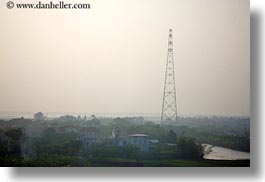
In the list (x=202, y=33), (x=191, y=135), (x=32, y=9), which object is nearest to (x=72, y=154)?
(x=191, y=135)

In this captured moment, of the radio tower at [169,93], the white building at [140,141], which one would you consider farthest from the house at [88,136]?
the radio tower at [169,93]

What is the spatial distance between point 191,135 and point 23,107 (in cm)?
65

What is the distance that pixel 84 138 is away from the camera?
136cm

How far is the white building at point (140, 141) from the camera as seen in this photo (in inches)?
53.8

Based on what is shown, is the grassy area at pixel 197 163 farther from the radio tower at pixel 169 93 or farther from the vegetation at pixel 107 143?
the radio tower at pixel 169 93

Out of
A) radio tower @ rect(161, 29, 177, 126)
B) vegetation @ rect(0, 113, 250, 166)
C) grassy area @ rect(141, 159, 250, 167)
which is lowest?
grassy area @ rect(141, 159, 250, 167)

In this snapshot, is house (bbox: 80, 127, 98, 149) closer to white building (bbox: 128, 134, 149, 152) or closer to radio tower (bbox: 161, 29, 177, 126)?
white building (bbox: 128, 134, 149, 152)

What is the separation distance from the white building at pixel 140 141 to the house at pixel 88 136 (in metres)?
0.13

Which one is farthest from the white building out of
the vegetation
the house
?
the house

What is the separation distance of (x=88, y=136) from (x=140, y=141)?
0.66 feet

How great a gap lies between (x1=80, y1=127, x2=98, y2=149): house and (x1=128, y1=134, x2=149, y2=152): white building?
134 millimetres

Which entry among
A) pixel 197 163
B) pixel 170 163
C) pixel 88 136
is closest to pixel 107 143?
pixel 88 136

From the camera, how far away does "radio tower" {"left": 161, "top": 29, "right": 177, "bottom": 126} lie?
137 centimetres

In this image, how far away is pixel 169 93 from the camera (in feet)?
4.49
